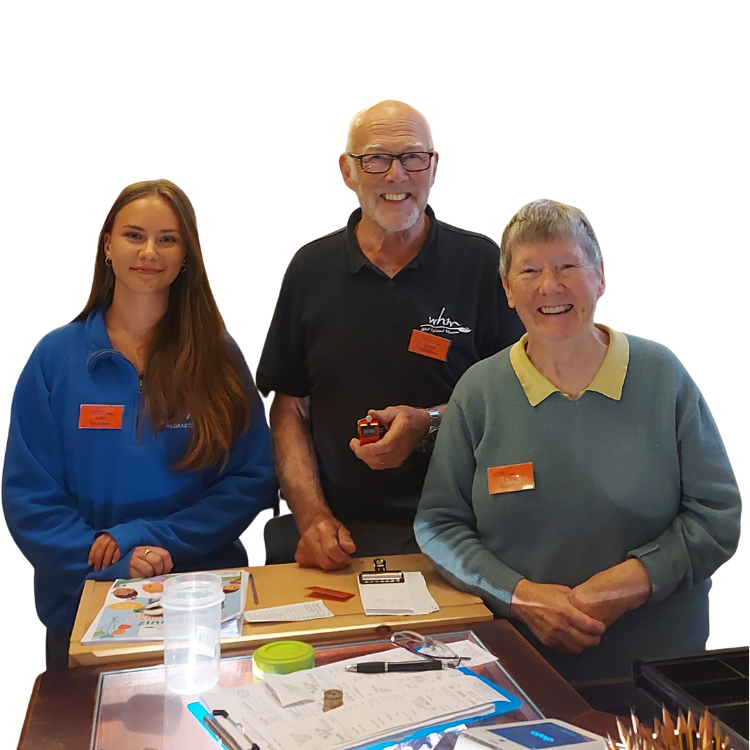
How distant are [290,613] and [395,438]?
61cm

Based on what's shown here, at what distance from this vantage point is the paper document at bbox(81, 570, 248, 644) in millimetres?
1758

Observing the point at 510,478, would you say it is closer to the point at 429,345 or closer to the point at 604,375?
the point at 604,375

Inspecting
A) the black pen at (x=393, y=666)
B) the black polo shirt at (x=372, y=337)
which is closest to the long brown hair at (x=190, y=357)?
the black polo shirt at (x=372, y=337)

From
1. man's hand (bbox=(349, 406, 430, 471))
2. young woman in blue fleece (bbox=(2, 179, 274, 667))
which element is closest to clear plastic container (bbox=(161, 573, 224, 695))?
young woman in blue fleece (bbox=(2, 179, 274, 667))

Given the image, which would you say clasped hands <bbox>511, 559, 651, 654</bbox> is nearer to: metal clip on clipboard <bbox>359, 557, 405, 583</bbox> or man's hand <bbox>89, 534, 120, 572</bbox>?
metal clip on clipboard <bbox>359, 557, 405, 583</bbox>

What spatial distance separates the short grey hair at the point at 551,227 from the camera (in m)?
1.91

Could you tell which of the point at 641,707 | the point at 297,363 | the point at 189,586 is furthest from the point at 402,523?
the point at 641,707

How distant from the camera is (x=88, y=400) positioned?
2377 millimetres

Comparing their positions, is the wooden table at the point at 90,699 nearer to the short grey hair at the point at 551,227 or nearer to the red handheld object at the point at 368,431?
the red handheld object at the point at 368,431

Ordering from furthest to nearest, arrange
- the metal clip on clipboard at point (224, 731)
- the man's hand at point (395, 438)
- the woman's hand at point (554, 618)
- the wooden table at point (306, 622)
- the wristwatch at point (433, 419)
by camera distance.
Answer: the wristwatch at point (433, 419), the man's hand at point (395, 438), the woman's hand at point (554, 618), the wooden table at point (306, 622), the metal clip on clipboard at point (224, 731)

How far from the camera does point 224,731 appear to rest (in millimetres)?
1342

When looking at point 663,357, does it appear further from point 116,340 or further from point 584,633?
point 116,340

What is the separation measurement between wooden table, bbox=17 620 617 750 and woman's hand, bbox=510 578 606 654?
127mm

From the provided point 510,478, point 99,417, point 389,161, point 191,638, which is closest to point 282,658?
point 191,638
